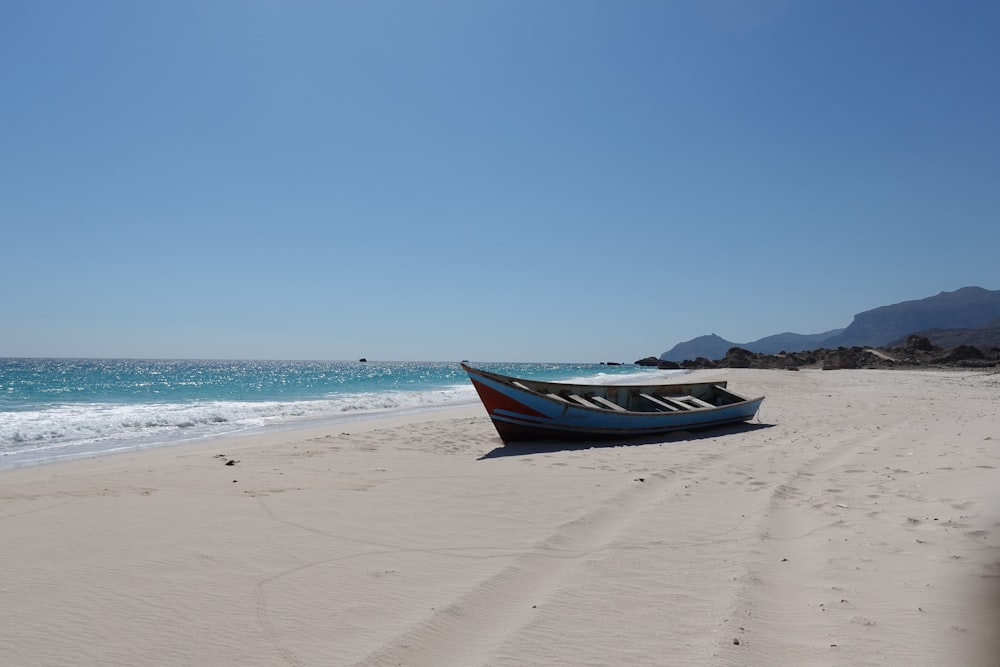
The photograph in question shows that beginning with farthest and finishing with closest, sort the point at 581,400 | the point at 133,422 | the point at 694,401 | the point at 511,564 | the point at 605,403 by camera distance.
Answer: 1. the point at 133,422
2. the point at 694,401
3. the point at 605,403
4. the point at 581,400
5. the point at 511,564

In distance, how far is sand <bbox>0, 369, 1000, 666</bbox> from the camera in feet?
9.16

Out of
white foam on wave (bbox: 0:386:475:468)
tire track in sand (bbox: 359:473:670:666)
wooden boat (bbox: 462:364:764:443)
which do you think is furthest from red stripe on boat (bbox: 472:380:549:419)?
white foam on wave (bbox: 0:386:475:468)

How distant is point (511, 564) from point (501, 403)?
21.6ft

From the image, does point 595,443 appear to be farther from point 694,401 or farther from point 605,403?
point 694,401

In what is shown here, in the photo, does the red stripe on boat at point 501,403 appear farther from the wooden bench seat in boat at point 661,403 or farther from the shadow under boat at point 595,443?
the wooden bench seat in boat at point 661,403

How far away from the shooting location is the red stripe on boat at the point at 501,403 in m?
10.4

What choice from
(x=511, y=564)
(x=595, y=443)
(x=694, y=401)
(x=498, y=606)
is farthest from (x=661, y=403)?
(x=498, y=606)

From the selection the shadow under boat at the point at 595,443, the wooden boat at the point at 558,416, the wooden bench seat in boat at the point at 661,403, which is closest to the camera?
the shadow under boat at the point at 595,443

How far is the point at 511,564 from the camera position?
3.94 m

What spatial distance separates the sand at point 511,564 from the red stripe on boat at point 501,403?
2505 mm

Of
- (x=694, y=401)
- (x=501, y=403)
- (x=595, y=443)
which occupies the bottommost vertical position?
(x=595, y=443)

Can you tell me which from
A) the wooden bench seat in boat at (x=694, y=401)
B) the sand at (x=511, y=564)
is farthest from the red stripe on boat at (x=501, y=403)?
the wooden bench seat in boat at (x=694, y=401)

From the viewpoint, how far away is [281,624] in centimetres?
301

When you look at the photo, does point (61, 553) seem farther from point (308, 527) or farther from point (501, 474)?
point (501, 474)
